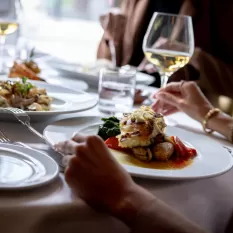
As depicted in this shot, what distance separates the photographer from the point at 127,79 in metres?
1.27

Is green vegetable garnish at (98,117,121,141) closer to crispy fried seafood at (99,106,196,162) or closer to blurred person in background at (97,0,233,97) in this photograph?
crispy fried seafood at (99,106,196,162)

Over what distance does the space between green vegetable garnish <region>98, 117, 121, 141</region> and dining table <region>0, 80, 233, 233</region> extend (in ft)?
0.37

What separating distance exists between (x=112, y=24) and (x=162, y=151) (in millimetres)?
1433

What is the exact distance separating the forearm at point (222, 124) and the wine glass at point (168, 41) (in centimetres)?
18

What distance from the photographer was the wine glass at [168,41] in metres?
1.28

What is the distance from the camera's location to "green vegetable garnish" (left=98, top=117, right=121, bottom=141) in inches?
37.0

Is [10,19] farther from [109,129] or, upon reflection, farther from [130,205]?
[130,205]

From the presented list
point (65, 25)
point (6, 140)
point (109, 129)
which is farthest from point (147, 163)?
point (65, 25)

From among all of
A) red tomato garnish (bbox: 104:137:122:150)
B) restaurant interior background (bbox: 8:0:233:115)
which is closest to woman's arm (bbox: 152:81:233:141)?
red tomato garnish (bbox: 104:137:122:150)

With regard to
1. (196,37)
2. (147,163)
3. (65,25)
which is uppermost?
(147,163)

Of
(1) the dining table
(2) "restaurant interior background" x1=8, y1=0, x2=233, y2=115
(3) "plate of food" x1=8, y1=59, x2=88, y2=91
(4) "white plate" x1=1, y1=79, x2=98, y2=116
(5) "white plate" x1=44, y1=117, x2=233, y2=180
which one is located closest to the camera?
(1) the dining table

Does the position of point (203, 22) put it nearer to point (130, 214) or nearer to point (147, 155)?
point (147, 155)

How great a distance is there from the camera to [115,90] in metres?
1.27

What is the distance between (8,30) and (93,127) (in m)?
0.67
